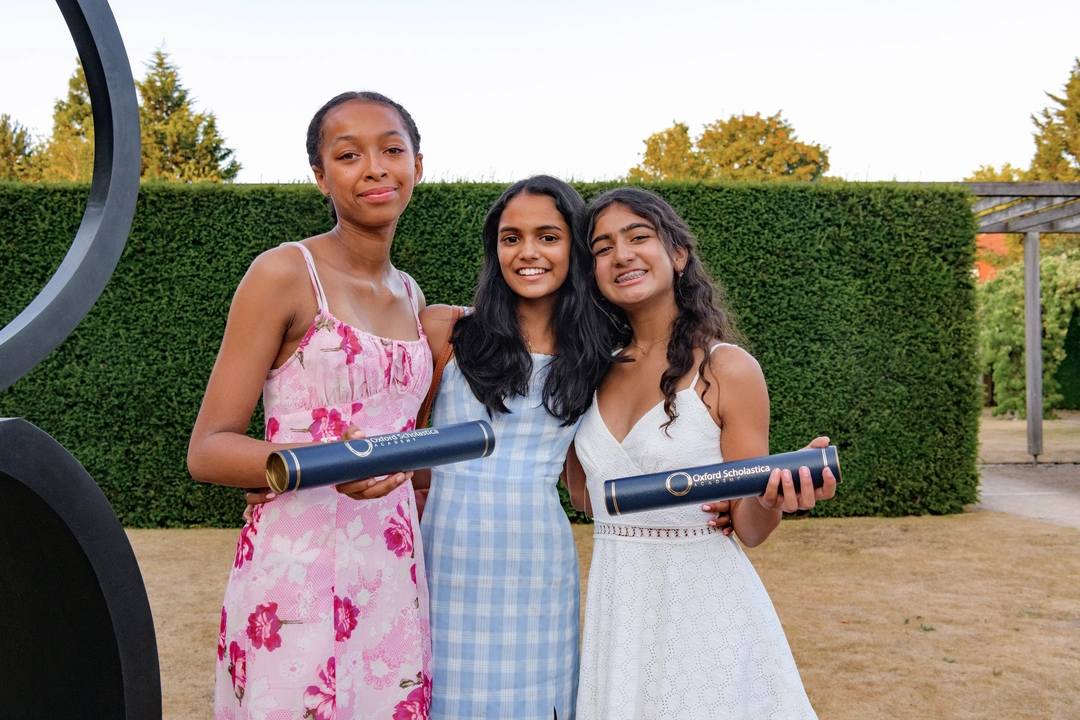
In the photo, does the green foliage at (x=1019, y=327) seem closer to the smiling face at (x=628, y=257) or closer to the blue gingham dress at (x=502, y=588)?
the smiling face at (x=628, y=257)

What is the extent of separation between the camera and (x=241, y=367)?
1.78 meters

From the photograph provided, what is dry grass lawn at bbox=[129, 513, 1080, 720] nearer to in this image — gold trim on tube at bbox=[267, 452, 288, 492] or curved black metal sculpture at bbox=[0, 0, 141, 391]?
curved black metal sculpture at bbox=[0, 0, 141, 391]

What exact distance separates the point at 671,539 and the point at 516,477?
0.43 metres

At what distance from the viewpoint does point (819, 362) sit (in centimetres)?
801

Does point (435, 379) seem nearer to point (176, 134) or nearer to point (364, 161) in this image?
point (364, 161)

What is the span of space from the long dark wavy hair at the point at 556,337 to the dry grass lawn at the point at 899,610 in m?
2.63

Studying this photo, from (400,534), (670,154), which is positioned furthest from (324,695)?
(670,154)

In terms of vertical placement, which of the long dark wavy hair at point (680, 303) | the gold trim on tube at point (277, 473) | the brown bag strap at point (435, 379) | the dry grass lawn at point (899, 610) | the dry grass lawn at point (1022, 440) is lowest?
the dry grass lawn at point (1022, 440)

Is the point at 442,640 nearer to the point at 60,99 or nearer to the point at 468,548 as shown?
the point at 468,548

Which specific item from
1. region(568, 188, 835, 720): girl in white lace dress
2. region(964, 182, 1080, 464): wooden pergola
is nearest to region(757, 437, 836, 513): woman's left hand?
region(568, 188, 835, 720): girl in white lace dress

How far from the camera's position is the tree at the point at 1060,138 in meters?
36.5

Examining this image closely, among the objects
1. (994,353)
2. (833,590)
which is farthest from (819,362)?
(994,353)

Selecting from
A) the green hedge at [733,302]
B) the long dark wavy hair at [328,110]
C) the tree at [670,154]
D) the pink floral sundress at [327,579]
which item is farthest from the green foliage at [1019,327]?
the pink floral sundress at [327,579]

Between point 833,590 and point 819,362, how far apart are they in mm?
2715
